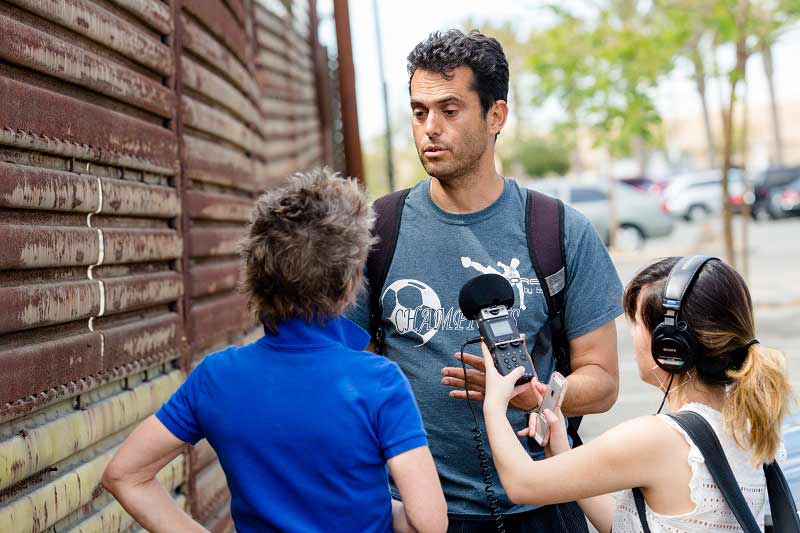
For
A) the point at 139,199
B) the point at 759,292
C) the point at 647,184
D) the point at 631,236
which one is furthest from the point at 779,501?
the point at 647,184

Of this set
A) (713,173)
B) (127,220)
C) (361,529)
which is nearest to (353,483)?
(361,529)

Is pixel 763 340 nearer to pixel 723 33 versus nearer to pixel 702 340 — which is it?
pixel 723 33

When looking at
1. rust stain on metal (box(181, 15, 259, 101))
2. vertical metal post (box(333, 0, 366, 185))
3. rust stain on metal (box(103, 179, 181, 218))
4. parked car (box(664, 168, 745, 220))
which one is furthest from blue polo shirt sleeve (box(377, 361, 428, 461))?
parked car (box(664, 168, 745, 220))

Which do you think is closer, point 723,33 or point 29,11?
point 29,11

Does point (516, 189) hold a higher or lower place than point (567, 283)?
higher

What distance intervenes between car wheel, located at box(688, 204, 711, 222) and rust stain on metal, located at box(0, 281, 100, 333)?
41.5m

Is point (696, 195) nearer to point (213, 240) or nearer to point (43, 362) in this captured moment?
point (213, 240)

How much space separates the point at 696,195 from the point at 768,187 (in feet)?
12.0

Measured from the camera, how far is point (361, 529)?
2.25m

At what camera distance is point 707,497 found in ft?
8.01

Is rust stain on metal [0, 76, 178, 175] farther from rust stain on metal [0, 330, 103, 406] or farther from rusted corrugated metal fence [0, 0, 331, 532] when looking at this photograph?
rust stain on metal [0, 330, 103, 406]

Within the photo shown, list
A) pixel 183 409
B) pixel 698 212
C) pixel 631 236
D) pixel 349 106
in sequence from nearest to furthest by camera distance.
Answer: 1. pixel 183 409
2. pixel 349 106
3. pixel 631 236
4. pixel 698 212

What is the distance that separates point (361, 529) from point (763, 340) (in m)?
11.4

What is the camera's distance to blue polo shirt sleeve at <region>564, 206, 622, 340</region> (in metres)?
3.08
